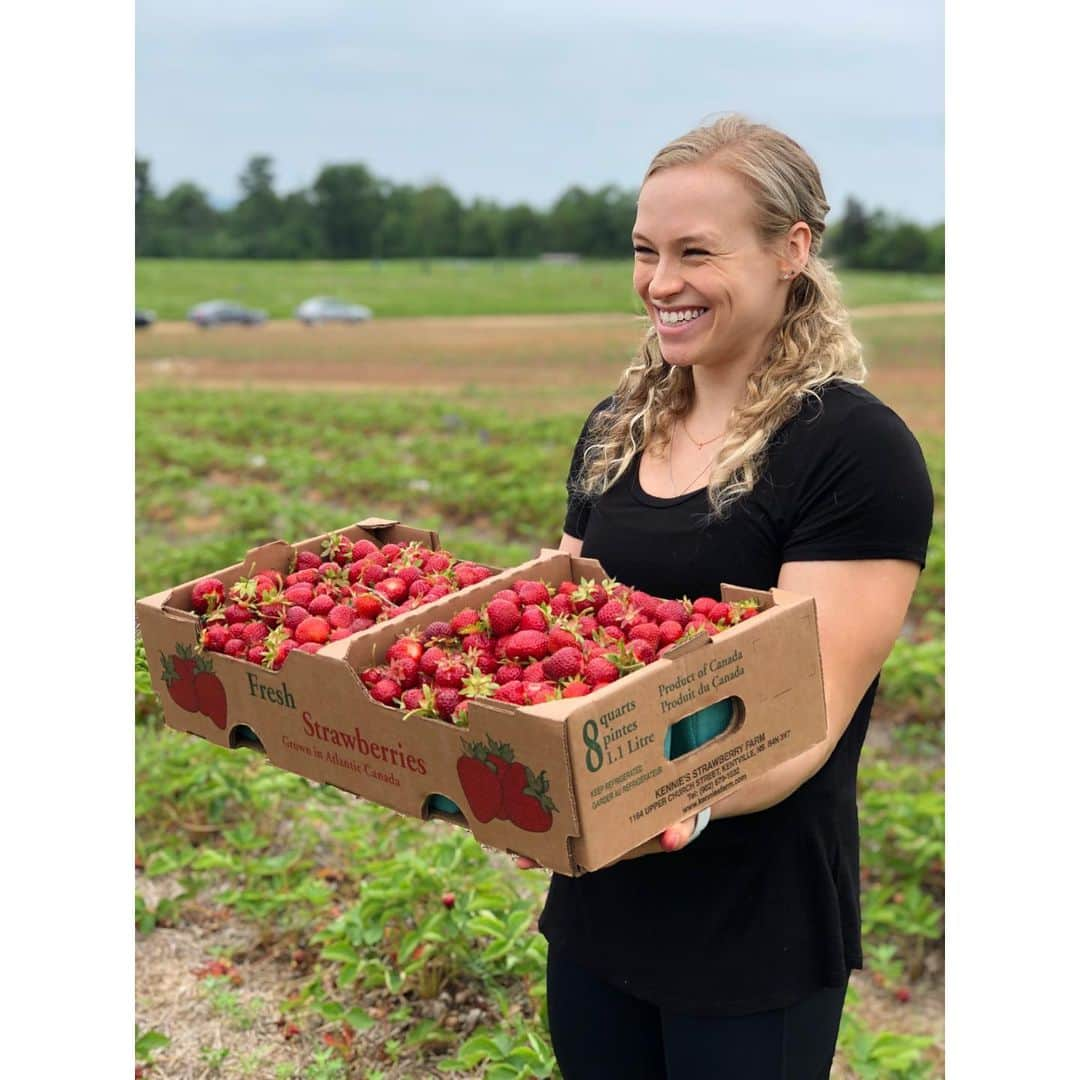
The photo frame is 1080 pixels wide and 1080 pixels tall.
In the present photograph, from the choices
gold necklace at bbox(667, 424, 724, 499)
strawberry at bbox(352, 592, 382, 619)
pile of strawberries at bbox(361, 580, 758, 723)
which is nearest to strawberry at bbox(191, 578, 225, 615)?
strawberry at bbox(352, 592, 382, 619)

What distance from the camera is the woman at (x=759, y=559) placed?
5.12 ft

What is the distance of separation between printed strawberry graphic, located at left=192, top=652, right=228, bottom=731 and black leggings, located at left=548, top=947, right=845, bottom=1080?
1.92 feet

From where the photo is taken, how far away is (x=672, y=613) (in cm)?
152

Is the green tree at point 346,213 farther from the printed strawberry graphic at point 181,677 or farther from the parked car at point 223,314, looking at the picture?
the printed strawberry graphic at point 181,677

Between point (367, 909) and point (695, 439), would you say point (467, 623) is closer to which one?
point (695, 439)

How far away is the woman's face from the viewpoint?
163 centimetres

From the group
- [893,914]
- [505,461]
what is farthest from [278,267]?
[893,914]

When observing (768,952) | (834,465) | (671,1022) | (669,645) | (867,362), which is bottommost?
(671,1022)

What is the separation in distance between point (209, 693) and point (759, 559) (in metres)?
0.74

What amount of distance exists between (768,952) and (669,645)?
0.46m

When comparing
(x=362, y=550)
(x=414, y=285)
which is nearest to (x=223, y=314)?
(x=414, y=285)

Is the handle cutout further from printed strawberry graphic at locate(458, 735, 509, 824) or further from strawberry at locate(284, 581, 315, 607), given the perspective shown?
strawberry at locate(284, 581, 315, 607)

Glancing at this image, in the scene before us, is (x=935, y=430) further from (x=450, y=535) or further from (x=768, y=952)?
(x=768, y=952)

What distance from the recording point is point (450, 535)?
686cm
